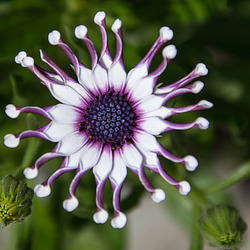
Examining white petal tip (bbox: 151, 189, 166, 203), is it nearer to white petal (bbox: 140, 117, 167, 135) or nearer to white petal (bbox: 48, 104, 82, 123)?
white petal (bbox: 140, 117, 167, 135)

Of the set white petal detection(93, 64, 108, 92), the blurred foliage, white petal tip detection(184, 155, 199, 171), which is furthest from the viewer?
the blurred foliage

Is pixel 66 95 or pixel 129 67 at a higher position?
pixel 66 95

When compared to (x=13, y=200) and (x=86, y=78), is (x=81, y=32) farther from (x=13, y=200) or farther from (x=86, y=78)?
(x=13, y=200)

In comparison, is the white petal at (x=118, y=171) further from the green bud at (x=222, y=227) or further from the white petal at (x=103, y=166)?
the green bud at (x=222, y=227)

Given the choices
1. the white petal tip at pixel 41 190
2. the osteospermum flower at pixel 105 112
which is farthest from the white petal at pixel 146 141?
the white petal tip at pixel 41 190

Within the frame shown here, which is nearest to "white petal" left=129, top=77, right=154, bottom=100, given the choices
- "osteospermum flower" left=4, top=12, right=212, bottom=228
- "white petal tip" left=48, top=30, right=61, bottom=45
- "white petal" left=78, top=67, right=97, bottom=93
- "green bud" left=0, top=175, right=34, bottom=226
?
"osteospermum flower" left=4, top=12, right=212, bottom=228

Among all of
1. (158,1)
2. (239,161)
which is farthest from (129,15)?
(239,161)

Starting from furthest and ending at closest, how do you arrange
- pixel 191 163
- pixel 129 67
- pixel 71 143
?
1. pixel 129 67
2. pixel 71 143
3. pixel 191 163

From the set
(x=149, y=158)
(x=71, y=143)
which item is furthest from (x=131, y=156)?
(x=71, y=143)
